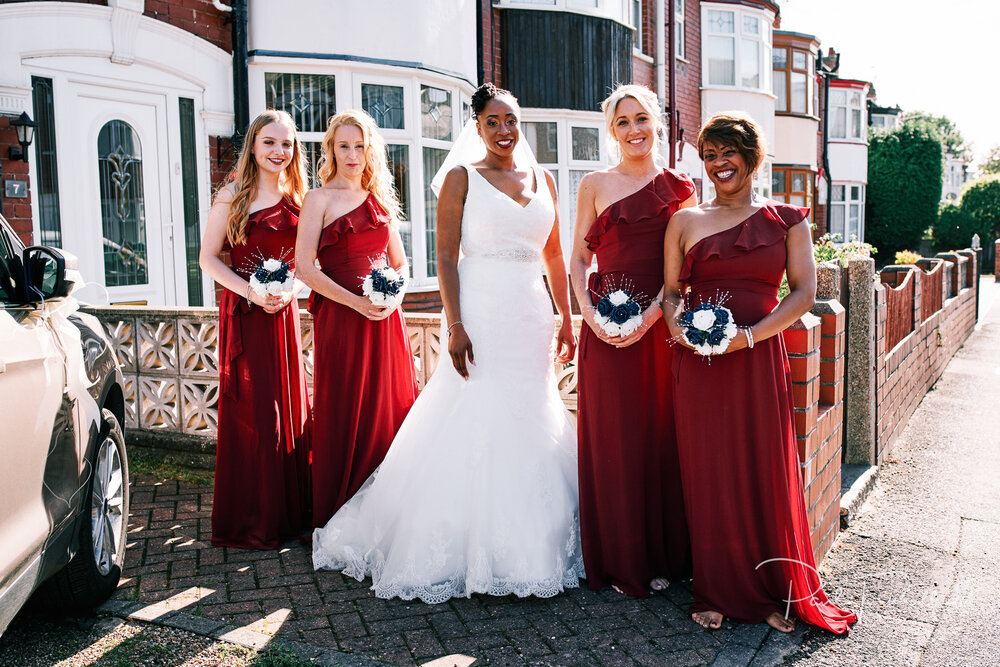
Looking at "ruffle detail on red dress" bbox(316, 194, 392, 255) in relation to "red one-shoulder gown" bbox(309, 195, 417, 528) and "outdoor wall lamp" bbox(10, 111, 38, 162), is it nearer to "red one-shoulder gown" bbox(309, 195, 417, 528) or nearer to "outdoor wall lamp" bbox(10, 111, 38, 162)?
"red one-shoulder gown" bbox(309, 195, 417, 528)

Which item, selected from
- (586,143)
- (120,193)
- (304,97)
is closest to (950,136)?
(586,143)

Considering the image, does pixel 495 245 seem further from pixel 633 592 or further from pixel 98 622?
pixel 98 622

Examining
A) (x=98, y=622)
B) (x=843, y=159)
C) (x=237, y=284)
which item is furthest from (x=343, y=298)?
(x=843, y=159)

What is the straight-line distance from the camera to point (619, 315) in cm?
384

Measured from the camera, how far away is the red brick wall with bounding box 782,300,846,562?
163 inches

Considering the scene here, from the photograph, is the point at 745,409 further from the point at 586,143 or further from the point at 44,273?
the point at 586,143

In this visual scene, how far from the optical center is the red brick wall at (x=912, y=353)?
656 cm

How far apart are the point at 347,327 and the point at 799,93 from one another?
26.9 m

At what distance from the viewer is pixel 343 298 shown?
474 centimetres

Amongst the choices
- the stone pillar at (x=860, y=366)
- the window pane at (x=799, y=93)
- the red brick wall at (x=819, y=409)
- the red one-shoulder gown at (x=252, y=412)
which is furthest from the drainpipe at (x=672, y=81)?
the red one-shoulder gown at (x=252, y=412)

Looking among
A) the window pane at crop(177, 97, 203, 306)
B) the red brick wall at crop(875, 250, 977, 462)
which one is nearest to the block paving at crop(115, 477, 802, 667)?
the red brick wall at crop(875, 250, 977, 462)

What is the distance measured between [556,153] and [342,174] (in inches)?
398

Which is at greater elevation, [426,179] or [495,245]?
[426,179]

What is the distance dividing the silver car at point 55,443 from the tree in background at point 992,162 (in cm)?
10930
